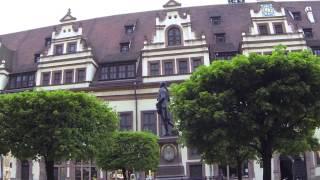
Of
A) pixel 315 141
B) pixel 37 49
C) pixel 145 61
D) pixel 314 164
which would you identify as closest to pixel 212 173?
pixel 314 164

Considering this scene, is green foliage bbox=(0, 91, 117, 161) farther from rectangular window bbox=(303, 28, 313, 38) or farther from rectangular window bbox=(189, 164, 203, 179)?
rectangular window bbox=(303, 28, 313, 38)

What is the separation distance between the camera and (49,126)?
27062mm

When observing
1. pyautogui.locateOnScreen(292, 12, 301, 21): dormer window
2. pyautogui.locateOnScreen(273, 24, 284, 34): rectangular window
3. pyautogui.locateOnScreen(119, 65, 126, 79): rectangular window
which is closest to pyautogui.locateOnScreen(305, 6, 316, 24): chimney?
pyautogui.locateOnScreen(292, 12, 301, 21): dormer window

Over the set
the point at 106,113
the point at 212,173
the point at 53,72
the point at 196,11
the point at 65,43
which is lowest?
the point at 212,173

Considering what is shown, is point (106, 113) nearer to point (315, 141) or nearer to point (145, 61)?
point (315, 141)

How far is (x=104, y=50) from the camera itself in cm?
5478

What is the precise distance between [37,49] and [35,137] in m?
32.9

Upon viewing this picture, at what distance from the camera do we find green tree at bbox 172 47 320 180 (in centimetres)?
2353

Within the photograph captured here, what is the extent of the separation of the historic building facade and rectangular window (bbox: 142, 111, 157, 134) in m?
0.10

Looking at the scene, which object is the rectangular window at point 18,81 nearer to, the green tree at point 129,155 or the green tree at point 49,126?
the green tree at point 129,155

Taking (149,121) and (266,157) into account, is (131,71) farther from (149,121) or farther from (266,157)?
Answer: (266,157)

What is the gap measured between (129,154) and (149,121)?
517 inches

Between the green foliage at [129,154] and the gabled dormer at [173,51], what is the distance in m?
13.7

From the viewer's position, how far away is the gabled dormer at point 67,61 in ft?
169
